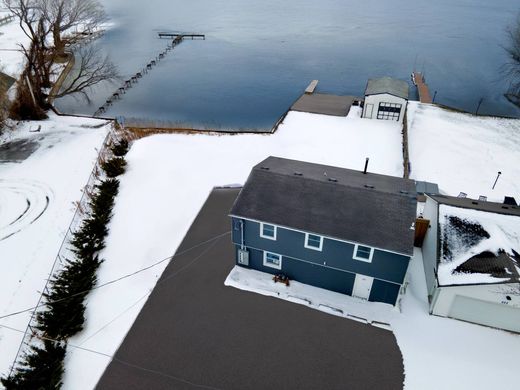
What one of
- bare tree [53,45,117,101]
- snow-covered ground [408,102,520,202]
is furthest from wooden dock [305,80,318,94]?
bare tree [53,45,117,101]

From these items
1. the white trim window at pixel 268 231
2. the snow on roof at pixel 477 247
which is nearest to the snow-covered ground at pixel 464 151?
the snow on roof at pixel 477 247

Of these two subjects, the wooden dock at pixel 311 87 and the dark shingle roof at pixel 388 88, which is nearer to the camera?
the dark shingle roof at pixel 388 88

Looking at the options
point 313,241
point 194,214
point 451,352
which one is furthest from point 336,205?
point 194,214

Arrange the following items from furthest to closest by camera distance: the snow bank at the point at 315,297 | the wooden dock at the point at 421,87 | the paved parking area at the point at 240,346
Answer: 1. the wooden dock at the point at 421,87
2. the snow bank at the point at 315,297
3. the paved parking area at the point at 240,346

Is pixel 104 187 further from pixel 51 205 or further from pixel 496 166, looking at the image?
pixel 496 166

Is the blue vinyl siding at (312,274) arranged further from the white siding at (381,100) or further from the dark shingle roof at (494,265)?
the white siding at (381,100)

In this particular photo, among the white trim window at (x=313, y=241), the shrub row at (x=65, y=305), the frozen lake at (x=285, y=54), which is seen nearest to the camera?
the shrub row at (x=65, y=305)

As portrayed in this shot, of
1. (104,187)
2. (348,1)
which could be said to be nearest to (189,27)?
(348,1)
